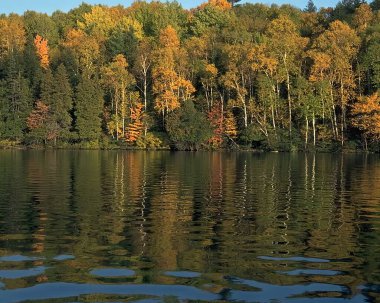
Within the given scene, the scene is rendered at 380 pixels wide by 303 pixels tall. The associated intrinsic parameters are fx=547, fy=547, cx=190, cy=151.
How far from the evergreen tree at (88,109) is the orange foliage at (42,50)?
11.7m

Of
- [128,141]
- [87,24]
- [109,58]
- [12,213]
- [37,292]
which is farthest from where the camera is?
[87,24]

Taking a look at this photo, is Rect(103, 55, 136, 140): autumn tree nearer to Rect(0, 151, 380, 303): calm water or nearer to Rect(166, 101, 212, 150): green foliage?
Rect(166, 101, 212, 150): green foliage

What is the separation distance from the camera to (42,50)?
93.1 metres

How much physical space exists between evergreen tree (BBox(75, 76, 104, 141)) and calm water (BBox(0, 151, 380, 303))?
5547 centimetres

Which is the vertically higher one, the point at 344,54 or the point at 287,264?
the point at 344,54

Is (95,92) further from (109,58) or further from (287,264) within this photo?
(287,264)

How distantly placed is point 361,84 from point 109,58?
134ft

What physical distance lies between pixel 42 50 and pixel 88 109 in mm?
19203

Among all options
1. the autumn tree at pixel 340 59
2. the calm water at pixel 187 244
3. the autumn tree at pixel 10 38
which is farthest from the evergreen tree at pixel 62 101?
the calm water at pixel 187 244

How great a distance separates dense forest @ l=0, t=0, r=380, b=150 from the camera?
74.0 meters

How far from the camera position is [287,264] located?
11.2m

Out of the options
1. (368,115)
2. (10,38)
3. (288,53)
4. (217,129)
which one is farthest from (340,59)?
(10,38)

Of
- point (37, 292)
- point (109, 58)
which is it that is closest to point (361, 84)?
point (109, 58)

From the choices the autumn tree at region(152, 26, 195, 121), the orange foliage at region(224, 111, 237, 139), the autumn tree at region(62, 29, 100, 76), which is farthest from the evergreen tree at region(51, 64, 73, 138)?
the orange foliage at region(224, 111, 237, 139)
